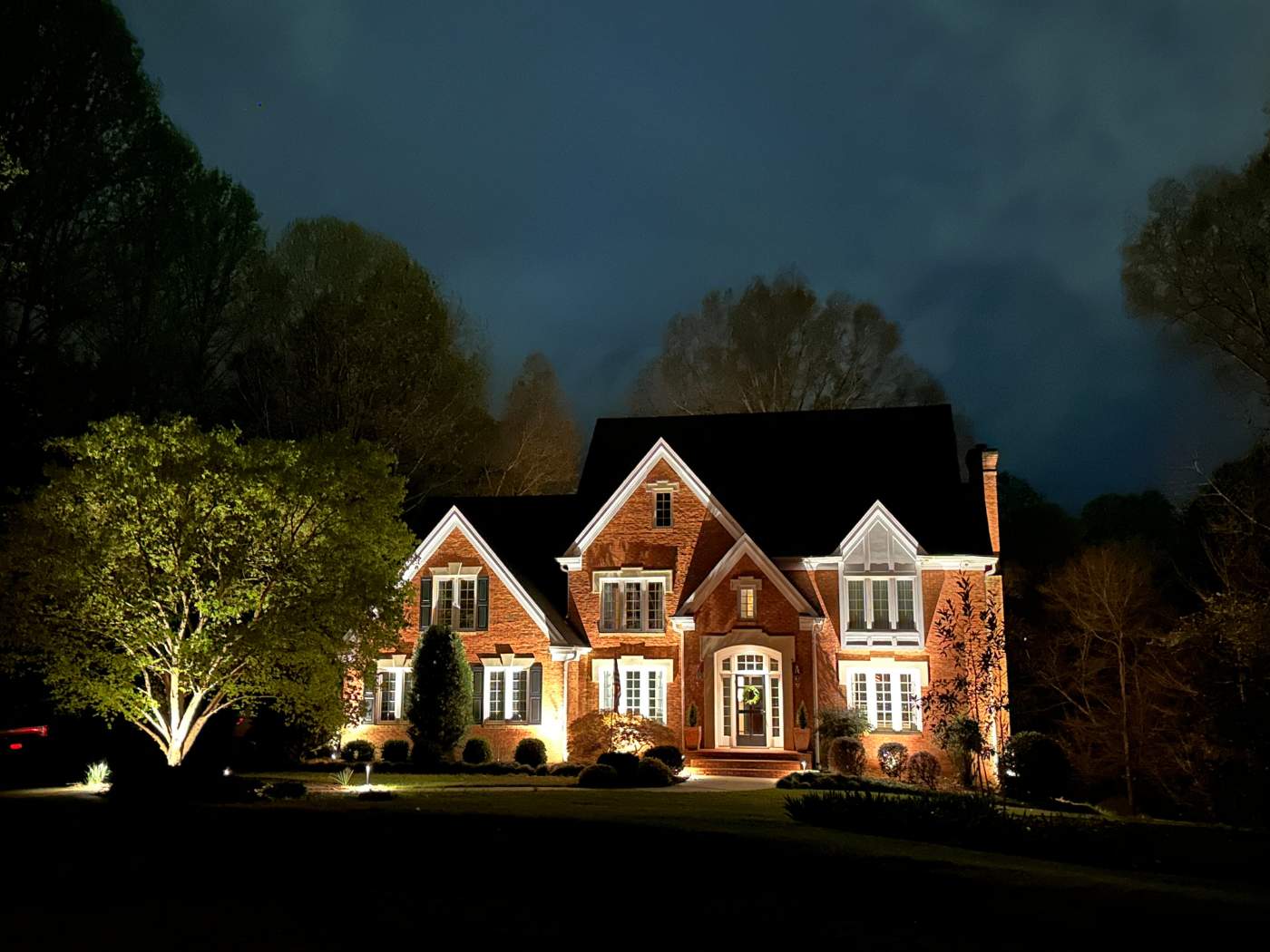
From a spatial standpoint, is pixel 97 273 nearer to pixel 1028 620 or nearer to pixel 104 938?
pixel 104 938

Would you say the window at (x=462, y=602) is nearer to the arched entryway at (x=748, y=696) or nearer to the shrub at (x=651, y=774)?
the arched entryway at (x=748, y=696)

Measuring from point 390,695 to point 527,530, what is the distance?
24.0ft

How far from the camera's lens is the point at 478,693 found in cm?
3297

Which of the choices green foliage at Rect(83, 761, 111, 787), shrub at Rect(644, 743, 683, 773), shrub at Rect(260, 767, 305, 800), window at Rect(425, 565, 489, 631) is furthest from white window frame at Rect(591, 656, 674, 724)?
green foliage at Rect(83, 761, 111, 787)

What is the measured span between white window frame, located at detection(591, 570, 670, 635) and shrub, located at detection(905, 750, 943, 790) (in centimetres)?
804

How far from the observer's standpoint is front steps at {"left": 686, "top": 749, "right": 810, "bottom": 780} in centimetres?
2998

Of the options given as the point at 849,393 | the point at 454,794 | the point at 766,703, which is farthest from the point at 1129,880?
the point at 849,393

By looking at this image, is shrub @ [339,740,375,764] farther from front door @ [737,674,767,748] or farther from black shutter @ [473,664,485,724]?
front door @ [737,674,767,748]

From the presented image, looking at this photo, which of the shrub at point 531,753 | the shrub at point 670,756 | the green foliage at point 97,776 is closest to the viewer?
the green foliage at point 97,776

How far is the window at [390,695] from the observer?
33.4 m

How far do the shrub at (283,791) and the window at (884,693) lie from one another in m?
16.5

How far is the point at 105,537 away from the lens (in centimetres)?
2203

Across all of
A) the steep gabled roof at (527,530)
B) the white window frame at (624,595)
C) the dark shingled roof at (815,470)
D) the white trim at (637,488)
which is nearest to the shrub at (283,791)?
the steep gabled roof at (527,530)

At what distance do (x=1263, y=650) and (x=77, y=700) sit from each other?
79.0 feet
